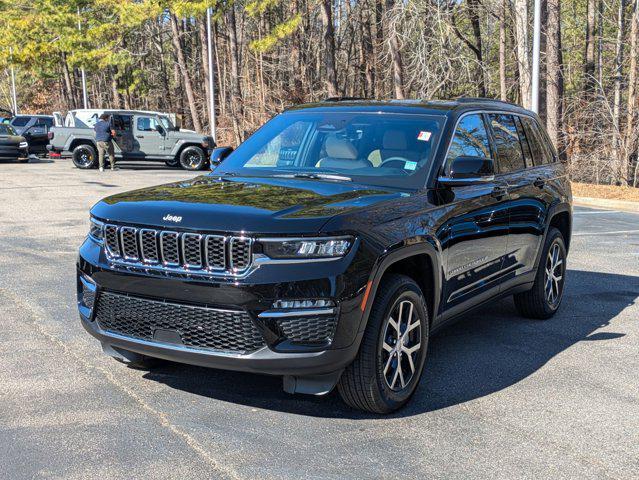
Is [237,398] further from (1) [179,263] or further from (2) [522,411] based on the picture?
(2) [522,411]

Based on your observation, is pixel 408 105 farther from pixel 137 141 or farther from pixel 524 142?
pixel 137 141

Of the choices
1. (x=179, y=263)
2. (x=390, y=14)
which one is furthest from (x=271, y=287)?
(x=390, y=14)

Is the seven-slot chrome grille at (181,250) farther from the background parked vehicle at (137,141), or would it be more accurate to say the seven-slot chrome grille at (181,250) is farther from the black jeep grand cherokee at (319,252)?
the background parked vehicle at (137,141)

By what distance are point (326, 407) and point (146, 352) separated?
115cm

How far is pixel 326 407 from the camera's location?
4.67m

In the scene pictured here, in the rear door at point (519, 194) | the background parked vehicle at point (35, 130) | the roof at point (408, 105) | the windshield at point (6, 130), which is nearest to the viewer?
the roof at point (408, 105)

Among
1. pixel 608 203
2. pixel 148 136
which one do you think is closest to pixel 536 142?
pixel 608 203

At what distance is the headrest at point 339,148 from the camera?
5.44 meters

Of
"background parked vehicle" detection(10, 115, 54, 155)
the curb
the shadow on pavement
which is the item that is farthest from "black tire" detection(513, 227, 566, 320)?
"background parked vehicle" detection(10, 115, 54, 155)

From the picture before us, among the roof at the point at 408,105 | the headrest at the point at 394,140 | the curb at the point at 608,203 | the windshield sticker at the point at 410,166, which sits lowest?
the curb at the point at 608,203

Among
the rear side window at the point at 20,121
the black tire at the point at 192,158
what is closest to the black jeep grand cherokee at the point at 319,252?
the black tire at the point at 192,158

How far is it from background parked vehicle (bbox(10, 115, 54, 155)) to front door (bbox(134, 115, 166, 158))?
8533 mm

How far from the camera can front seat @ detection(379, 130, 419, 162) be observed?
529cm

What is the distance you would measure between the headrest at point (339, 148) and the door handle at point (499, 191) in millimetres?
1151
